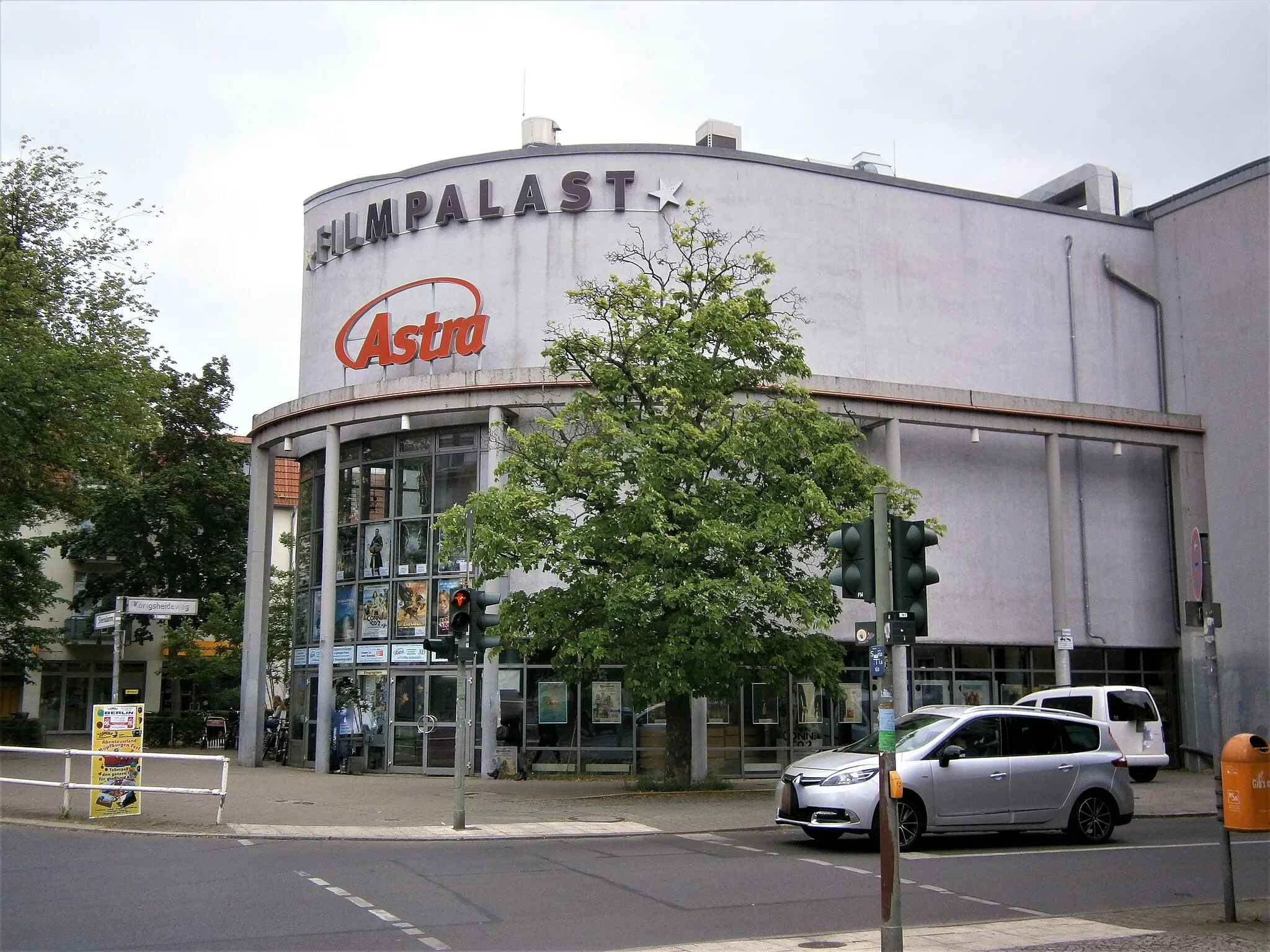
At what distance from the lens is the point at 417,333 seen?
29844 millimetres

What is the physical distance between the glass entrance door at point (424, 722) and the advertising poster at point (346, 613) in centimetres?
189

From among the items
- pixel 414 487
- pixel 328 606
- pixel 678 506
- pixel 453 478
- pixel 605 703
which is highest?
pixel 453 478

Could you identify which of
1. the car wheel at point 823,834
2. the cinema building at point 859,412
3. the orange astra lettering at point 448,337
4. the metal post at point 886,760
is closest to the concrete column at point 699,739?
the cinema building at point 859,412

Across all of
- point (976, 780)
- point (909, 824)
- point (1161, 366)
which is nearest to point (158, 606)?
point (909, 824)

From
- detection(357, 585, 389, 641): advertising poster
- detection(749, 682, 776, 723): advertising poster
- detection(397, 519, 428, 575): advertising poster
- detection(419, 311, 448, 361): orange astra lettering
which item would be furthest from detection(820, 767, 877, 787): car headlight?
detection(419, 311, 448, 361): orange astra lettering

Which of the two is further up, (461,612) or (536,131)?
(536,131)

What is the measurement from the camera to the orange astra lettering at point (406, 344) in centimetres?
2978

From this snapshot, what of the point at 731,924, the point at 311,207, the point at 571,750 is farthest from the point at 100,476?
the point at 731,924

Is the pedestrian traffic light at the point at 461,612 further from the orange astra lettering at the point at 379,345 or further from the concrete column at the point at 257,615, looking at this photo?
the concrete column at the point at 257,615

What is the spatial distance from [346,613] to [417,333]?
6.95 m

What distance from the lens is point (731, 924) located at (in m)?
Answer: 10.4

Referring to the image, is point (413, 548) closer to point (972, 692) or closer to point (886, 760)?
point (972, 692)

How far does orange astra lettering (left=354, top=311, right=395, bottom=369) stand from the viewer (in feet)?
98.9

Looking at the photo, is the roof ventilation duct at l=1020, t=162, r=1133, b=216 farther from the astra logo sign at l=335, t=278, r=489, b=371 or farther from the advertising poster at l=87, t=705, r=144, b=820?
the advertising poster at l=87, t=705, r=144, b=820
